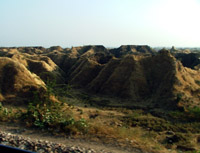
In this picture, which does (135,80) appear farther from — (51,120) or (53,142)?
(53,142)

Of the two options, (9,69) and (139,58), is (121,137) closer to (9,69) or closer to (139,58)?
(9,69)

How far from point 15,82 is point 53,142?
627 inches

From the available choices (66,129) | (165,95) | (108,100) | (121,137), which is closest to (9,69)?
(108,100)

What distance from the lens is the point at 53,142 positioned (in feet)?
24.5

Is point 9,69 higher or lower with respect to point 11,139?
higher

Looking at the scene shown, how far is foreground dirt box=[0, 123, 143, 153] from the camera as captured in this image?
6.84 metres

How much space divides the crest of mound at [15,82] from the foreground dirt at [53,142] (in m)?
Answer: 9.99

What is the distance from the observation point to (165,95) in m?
27.9

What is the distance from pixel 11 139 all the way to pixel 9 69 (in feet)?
59.5

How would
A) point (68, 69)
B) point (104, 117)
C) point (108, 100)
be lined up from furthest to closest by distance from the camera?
point (68, 69) → point (108, 100) → point (104, 117)

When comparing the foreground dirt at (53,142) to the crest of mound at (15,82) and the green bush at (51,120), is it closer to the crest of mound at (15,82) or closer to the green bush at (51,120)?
the green bush at (51,120)

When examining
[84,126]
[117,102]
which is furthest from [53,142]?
[117,102]

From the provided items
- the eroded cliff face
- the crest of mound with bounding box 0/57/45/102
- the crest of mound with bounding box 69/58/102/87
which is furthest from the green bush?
the crest of mound with bounding box 69/58/102/87

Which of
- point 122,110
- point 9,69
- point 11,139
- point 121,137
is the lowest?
point 122,110
